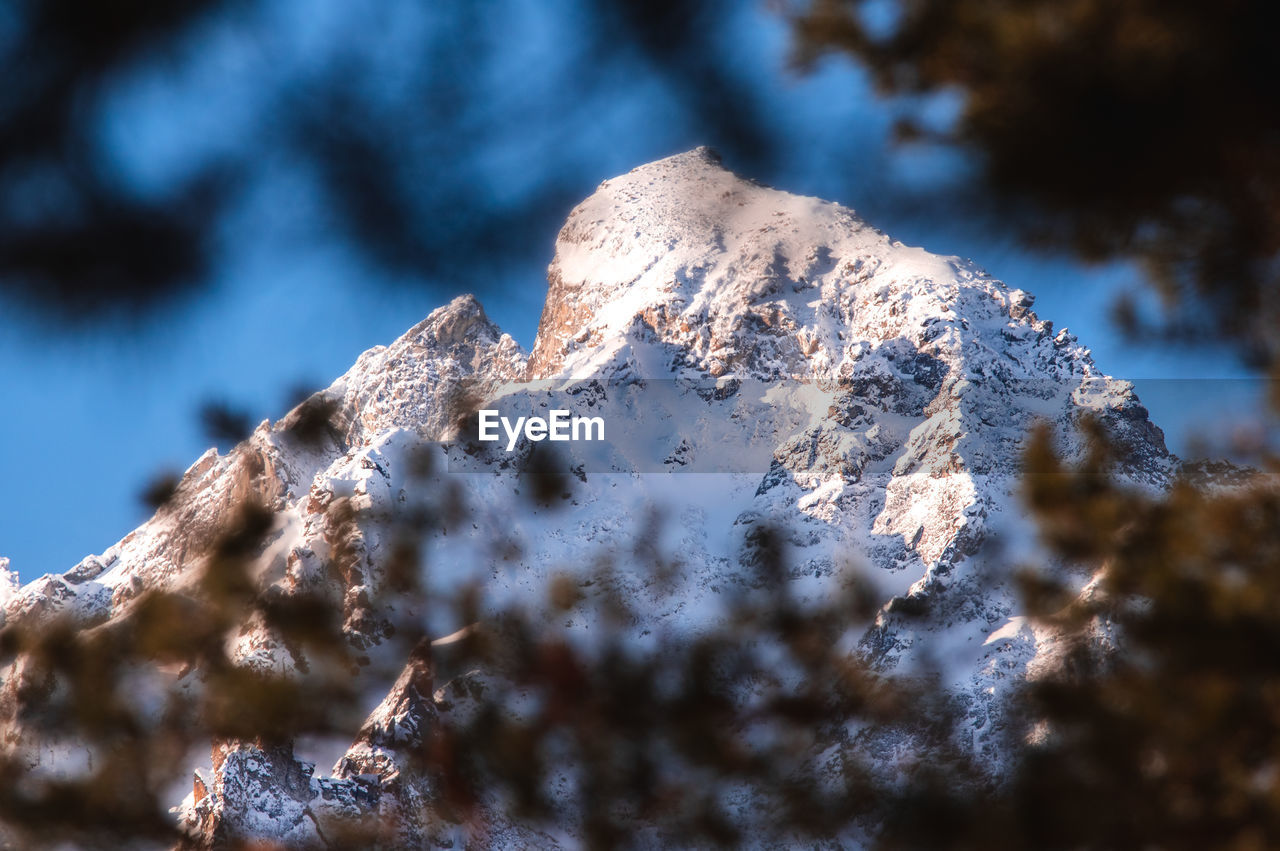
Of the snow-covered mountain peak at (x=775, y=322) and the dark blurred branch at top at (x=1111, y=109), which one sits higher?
the snow-covered mountain peak at (x=775, y=322)

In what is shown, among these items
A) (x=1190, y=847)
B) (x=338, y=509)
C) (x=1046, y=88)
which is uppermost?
(x=1046, y=88)

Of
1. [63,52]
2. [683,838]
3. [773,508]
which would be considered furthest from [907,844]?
[773,508]

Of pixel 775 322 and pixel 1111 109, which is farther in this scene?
pixel 775 322

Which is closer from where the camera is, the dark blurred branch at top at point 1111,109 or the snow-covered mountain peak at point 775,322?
the dark blurred branch at top at point 1111,109

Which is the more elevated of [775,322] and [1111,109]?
[775,322]

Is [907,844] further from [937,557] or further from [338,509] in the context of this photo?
[937,557]

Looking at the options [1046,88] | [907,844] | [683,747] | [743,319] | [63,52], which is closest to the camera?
[63,52]

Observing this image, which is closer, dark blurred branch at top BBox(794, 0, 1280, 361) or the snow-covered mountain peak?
dark blurred branch at top BBox(794, 0, 1280, 361)

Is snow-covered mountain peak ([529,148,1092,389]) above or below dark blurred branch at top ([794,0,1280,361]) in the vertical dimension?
above
